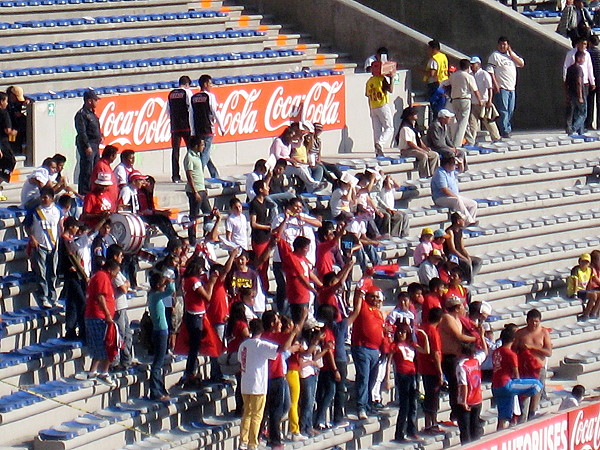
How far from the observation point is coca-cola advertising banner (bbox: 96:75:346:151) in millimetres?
19828

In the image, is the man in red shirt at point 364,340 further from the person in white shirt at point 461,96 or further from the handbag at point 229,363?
the person in white shirt at point 461,96

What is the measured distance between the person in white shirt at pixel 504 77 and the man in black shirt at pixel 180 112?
5328mm

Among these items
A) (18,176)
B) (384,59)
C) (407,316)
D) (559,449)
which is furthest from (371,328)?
(384,59)

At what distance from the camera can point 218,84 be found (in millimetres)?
21016

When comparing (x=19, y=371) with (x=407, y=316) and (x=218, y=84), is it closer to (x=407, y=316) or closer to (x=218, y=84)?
(x=407, y=316)

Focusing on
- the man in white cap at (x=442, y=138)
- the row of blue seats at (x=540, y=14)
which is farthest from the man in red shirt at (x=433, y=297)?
the row of blue seats at (x=540, y=14)

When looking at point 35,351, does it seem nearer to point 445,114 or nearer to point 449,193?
point 449,193

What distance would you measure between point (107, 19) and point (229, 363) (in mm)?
8163

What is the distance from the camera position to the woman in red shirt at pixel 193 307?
1523 centimetres

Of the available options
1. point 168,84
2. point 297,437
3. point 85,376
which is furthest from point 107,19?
point 297,437

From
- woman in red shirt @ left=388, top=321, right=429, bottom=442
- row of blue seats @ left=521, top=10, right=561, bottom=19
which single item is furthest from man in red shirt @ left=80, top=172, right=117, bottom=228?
row of blue seats @ left=521, top=10, right=561, bottom=19

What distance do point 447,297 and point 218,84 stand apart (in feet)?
17.6

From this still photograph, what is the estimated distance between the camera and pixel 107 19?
73.2 feet

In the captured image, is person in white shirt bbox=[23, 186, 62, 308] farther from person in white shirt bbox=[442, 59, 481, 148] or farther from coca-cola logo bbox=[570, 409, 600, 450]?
person in white shirt bbox=[442, 59, 481, 148]
